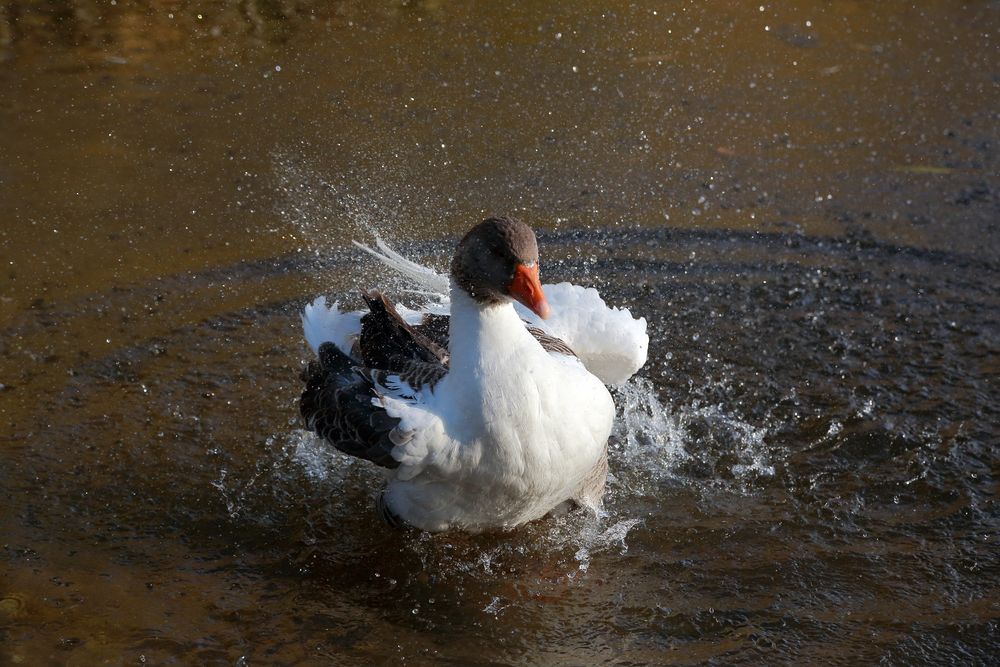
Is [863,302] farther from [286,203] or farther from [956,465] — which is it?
[286,203]

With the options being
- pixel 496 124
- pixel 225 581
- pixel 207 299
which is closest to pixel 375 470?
pixel 225 581

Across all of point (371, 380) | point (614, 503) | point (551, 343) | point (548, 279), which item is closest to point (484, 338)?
point (371, 380)

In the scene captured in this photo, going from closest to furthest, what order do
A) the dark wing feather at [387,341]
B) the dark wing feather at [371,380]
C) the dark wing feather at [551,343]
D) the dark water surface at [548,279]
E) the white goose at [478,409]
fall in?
the white goose at [478,409] → the dark wing feather at [371,380] → the dark water surface at [548,279] → the dark wing feather at [387,341] → the dark wing feather at [551,343]

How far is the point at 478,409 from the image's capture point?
3.54 m

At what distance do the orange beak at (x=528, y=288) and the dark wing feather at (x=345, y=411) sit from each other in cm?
58

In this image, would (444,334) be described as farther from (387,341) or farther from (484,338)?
(484,338)

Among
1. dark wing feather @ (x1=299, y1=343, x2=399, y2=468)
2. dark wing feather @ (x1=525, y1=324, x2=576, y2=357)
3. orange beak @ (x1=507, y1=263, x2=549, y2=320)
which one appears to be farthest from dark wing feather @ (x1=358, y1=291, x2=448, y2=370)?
orange beak @ (x1=507, y1=263, x2=549, y2=320)

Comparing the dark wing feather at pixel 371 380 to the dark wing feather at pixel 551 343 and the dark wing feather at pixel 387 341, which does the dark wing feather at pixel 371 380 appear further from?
the dark wing feather at pixel 551 343

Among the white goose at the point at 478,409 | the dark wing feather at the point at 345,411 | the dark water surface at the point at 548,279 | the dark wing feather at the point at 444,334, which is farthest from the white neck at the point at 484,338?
the dark water surface at the point at 548,279

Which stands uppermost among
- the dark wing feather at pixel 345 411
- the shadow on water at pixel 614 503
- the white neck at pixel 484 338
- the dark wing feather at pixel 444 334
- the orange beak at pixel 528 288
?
the orange beak at pixel 528 288

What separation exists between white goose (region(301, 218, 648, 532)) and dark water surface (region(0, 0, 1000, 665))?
0.44 meters

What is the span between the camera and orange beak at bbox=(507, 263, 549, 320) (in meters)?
3.56

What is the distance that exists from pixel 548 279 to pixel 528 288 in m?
2.56

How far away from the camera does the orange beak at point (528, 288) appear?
3.56 meters
